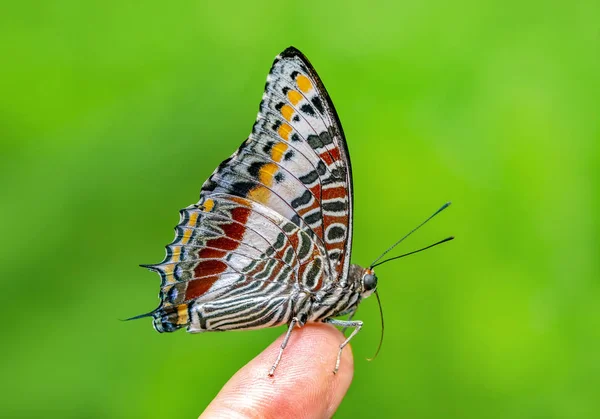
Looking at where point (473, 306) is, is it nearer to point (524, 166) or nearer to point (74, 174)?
point (524, 166)

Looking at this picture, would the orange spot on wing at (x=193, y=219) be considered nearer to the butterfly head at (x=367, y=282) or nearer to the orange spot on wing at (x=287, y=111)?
the orange spot on wing at (x=287, y=111)

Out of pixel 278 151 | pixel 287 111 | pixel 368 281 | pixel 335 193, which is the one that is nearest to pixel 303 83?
pixel 287 111

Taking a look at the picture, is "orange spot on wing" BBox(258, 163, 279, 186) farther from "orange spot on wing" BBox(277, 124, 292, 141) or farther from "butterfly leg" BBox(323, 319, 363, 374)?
"butterfly leg" BBox(323, 319, 363, 374)

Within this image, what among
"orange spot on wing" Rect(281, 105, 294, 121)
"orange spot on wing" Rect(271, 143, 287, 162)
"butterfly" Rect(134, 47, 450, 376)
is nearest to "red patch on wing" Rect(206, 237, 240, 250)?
"butterfly" Rect(134, 47, 450, 376)

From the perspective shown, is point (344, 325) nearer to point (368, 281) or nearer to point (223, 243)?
point (368, 281)

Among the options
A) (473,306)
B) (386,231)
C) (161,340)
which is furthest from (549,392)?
(161,340)

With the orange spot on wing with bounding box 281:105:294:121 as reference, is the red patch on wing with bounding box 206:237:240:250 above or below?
below

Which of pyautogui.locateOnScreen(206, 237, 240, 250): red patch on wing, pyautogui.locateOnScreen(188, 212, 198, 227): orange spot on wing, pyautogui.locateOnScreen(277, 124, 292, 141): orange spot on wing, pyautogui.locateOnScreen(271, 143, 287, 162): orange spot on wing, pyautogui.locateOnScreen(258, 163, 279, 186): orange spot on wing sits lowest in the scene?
pyautogui.locateOnScreen(206, 237, 240, 250): red patch on wing

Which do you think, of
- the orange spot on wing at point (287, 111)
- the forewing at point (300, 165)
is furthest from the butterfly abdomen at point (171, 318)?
the orange spot on wing at point (287, 111)
